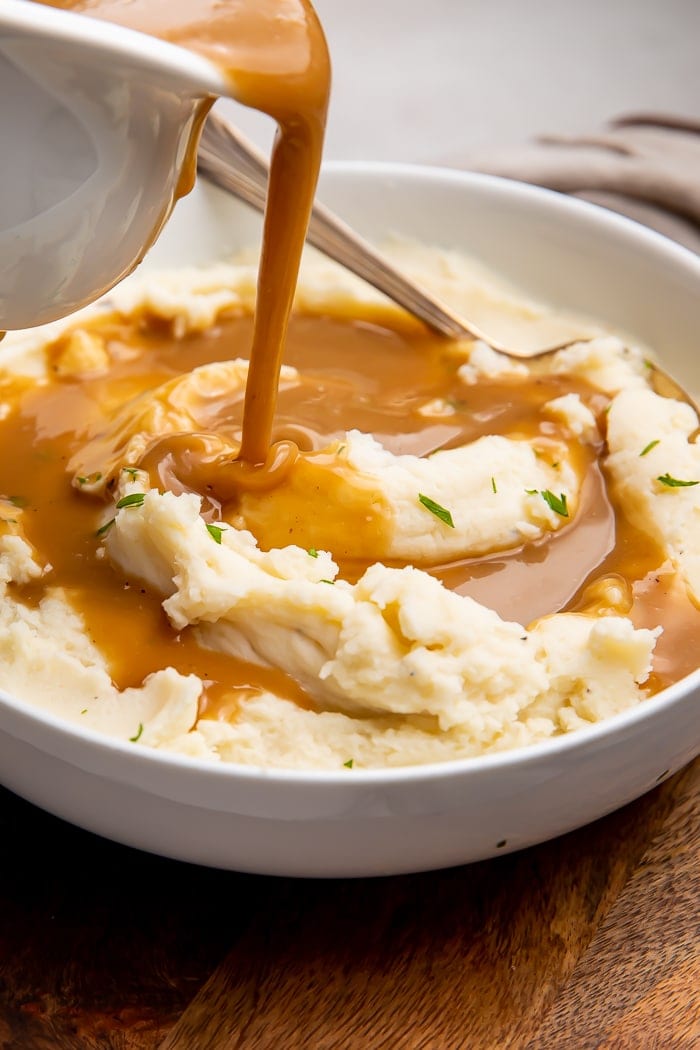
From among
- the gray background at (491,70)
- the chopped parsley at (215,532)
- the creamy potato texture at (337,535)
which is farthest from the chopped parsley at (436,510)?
the gray background at (491,70)

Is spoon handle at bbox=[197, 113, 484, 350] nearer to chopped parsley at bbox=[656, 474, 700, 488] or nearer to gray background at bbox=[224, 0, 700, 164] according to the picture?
chopped parsley at bbox=[656, 474, 700, 488]

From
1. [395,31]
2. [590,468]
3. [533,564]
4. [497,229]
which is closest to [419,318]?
[497,229]

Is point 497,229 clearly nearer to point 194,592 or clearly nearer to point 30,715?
point 194,592

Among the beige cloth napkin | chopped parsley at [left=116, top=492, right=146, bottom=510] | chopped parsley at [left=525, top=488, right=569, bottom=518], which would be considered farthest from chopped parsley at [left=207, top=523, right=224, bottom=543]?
the beige cloth napkin

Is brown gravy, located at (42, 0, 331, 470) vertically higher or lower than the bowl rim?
higher

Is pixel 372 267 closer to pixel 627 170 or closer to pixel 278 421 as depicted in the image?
pixel 278 421

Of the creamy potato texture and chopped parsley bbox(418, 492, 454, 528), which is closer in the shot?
the creamy potato texture

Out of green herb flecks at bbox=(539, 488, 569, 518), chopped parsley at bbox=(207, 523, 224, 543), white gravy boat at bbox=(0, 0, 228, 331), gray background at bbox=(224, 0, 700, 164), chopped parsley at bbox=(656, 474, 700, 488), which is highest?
white gravy boat at bbox=(0, 0, 228, 331)
